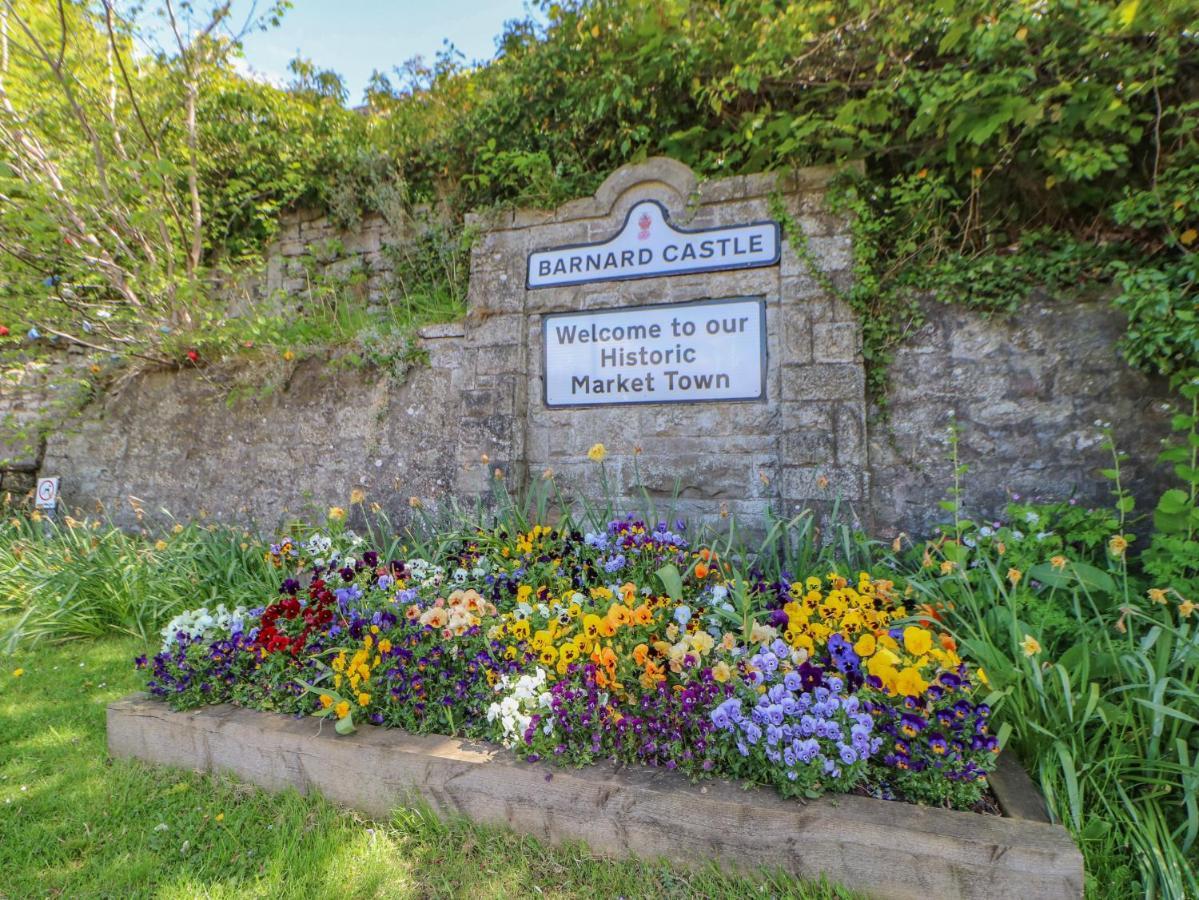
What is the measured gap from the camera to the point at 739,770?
6.07ft

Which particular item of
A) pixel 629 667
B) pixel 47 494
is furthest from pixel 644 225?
pixel 47 494

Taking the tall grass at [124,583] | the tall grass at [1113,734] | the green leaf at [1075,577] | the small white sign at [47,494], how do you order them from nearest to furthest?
the tall grass at [1113,734] < the green leaf at [1075,577] < the tall grass at [124,583] < the small white sign at [47,494]

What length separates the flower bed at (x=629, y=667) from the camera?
1762 mm

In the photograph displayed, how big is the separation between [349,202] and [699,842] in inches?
208

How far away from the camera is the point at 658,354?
12.1 feet

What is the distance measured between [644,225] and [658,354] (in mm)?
745

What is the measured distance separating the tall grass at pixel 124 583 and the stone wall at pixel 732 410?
68cm

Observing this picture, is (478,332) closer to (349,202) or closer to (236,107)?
(349,202)

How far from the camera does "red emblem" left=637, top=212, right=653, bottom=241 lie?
372cm

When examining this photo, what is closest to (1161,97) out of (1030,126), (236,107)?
(1030,126)

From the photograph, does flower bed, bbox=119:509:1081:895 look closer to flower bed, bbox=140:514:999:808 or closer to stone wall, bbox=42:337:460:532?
flower bed, bbox=140:514:999:808

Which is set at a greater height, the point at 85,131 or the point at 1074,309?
the point at 85,131

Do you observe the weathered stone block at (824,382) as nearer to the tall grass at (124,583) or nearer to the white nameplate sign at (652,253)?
the white nameplate sign at (652,253)

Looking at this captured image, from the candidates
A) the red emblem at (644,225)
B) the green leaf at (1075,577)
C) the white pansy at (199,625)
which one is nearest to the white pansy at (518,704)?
the white pansy at (199,625)
